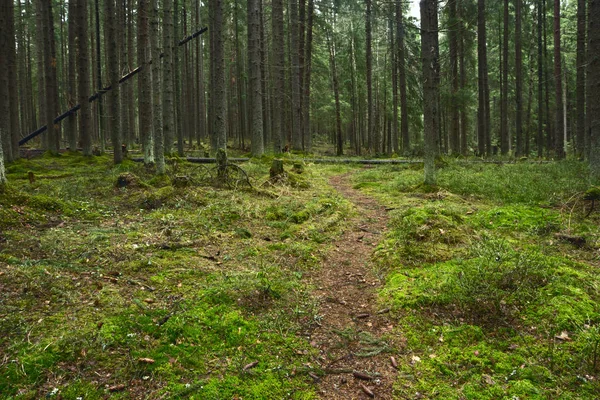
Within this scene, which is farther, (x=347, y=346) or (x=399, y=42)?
(x=399, y=42)

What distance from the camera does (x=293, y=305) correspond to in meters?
4.14

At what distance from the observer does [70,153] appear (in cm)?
1739

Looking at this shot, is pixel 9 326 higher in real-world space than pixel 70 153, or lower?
lower

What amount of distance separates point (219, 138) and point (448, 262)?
33.6 ft

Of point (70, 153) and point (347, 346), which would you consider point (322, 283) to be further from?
point (70, 153)

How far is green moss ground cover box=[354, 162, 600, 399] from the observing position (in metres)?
2.93

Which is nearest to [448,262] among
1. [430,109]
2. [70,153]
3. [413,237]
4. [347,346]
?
[413,237]

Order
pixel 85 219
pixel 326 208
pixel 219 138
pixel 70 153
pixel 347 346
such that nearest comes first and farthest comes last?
pixel 347 346 → pixel 85 219 → pixel 326 208 → pixel 219 138 → pixel 70 153

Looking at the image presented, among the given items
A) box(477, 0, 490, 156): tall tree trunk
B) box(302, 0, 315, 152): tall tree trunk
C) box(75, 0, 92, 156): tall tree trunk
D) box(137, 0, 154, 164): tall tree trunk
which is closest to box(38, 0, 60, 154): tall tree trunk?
box(75, 0, 92, 156): tall tree trunk

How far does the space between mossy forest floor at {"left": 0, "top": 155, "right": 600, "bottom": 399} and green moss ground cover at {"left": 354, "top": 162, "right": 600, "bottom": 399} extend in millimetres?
17

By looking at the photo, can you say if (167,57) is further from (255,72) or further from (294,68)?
(294,68)

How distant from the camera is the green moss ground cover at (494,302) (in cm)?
293

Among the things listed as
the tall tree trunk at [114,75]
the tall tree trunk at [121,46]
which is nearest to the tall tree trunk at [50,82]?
the tall tree trunk at [121,46]

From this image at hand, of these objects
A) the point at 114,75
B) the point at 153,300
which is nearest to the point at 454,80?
the point at 114,75
